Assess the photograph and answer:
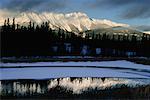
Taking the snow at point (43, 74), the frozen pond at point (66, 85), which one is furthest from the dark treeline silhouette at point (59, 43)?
the frozen pond at point (66, 85)

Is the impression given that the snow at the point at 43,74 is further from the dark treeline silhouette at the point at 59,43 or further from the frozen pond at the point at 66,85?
the dark treeline silhouette at the point at 59,43

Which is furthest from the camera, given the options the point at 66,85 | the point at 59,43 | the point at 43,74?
the point at 59,43

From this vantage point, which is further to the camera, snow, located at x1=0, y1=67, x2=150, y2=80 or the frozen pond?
snow, located at x1=0, y1=67, x2=150, y2=80

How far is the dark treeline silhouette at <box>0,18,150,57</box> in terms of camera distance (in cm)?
4651

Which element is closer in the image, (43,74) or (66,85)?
(66,85)

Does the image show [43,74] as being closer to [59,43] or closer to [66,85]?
[66,85]

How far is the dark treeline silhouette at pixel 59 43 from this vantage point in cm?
4651

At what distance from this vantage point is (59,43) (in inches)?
2276

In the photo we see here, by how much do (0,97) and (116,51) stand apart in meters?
47.8

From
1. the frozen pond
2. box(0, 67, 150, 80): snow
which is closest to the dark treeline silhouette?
box(0, 67, 150, 80): snow

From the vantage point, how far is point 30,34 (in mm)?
53875

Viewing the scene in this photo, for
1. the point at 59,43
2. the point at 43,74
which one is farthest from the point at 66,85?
the point at 59,43

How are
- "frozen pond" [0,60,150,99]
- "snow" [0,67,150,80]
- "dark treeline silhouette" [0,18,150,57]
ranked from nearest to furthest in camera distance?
"frozen pond" [0,60,150,99] < "snow" [0,67,150,80] < "dark treeline silhouette" [0,18,150,57]

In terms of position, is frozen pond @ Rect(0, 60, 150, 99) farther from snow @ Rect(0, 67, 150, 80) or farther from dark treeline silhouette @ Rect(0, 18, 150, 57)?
dark treeline silhouette @ Rect(0, 18, 150, 57)
